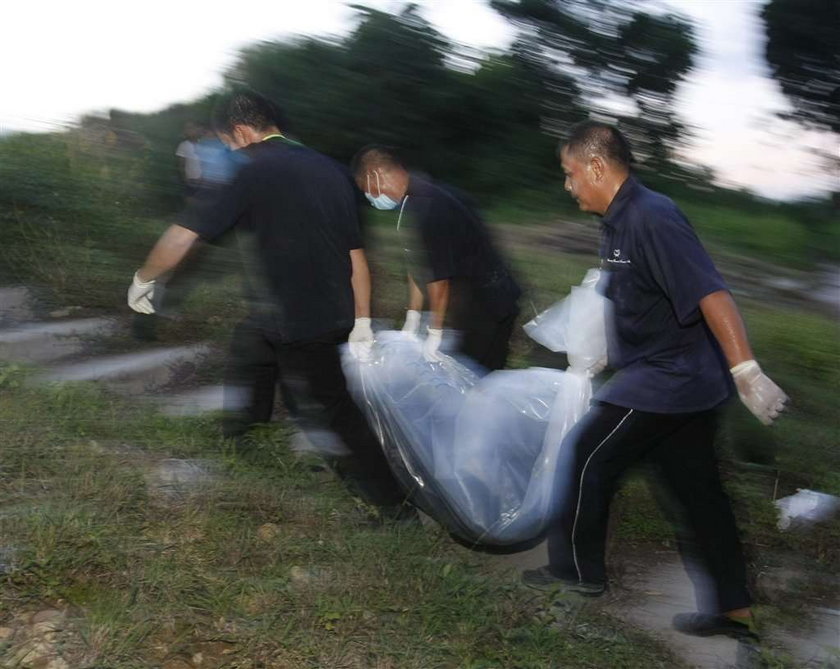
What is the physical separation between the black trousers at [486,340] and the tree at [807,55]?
1.58m

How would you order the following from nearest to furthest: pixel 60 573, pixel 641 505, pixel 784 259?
pixel 60 573, pixel 641 505, pixel 784 259

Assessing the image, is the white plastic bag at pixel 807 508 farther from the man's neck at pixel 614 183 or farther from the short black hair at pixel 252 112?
the short black hair at pixel 252 112

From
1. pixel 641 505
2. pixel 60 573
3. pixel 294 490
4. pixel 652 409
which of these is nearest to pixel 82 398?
pixel 294 490

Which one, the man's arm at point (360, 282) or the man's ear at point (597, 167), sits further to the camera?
the man's arm at point (360, 282)

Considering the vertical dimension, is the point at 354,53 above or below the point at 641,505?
above

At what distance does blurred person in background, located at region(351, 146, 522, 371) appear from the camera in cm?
417

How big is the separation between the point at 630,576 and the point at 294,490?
1.26m

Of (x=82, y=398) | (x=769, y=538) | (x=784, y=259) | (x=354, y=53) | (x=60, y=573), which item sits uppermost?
(x=354, y=53)

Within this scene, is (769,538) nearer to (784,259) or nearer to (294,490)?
(784,259)

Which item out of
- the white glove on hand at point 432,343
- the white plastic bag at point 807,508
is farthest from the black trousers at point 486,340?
the white plastic bag at point 807,508

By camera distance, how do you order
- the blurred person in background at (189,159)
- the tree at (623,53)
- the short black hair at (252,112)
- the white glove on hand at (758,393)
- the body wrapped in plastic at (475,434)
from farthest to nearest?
the blurred person in background at (189,159) < the tree at (623,53) < the short black hair at (252,112) < the body wrapped in plastic at (475,434) < the white glove on hand at (758,393)

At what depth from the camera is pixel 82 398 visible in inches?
193

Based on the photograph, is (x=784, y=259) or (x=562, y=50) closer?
(x=784, y=259)

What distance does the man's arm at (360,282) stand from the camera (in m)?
3.88
